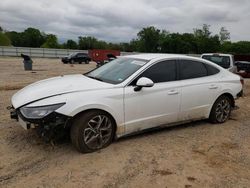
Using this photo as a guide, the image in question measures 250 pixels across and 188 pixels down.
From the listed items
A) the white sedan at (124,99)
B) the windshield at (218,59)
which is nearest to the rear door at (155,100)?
the white sedan at (124,99)

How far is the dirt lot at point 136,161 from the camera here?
3887 mm

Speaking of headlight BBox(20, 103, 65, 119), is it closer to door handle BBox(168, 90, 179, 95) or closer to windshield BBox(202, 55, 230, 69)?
door handle BBox(168, 90, 179, 95)

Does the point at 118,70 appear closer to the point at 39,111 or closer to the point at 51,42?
the point at 39,111

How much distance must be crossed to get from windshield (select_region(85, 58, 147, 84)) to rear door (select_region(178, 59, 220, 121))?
0.92 m

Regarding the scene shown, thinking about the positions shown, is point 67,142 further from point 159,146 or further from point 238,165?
point 238,165

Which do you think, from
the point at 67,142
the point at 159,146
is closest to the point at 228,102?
the point at 159,146

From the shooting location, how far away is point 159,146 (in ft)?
16.7

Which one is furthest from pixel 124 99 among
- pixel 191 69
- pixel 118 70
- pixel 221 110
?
pixel 221 110

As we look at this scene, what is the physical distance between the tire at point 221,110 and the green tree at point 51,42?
252 feet

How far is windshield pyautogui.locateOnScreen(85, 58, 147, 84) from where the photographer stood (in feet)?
17.4

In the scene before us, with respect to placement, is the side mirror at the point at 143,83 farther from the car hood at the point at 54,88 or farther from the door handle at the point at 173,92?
the door handle at the point at 173,92

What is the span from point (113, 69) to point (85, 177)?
2353 millimetres

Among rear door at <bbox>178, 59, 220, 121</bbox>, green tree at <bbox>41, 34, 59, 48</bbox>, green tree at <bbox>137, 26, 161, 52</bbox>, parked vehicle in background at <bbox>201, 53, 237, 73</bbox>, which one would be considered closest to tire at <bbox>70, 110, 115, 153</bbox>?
rear door at <bbox>178, 59, 220, 121</bbox>

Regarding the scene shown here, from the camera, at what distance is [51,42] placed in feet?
269
